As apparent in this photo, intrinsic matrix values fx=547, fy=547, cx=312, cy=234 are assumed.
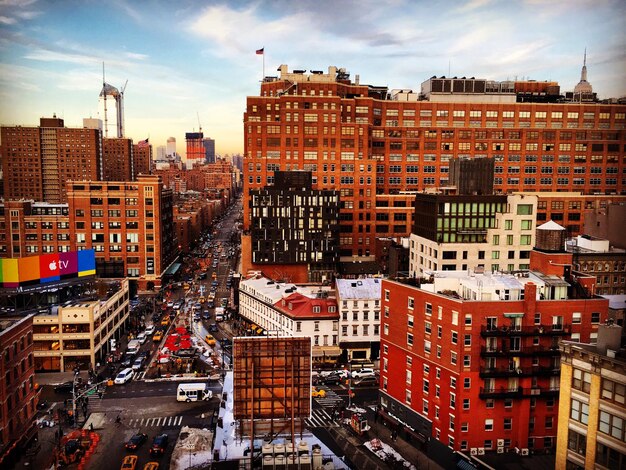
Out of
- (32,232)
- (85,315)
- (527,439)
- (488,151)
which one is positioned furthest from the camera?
(488,151)

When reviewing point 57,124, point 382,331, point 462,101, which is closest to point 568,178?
point 462,101

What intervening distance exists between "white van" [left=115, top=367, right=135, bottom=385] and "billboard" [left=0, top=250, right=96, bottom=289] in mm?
16738

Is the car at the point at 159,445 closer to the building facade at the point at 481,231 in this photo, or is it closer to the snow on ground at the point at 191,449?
the snow on ground at the point at 191,449

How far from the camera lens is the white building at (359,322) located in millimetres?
69438

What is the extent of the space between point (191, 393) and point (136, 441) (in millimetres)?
10474

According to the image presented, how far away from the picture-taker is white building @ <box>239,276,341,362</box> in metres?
69.6

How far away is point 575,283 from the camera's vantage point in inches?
1874

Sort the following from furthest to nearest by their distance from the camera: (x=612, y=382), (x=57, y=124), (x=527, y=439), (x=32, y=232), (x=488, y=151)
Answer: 1. (x=57, y=124)
2. (x=488, y=151)
3. (x=32, y=232)
4. (x=527, y=439)
5. (x=612, y=382)

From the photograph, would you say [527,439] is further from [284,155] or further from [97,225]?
[97,225]

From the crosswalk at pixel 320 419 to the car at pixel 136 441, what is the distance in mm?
14958

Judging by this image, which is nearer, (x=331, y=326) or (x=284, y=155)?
(x=331, y=326)

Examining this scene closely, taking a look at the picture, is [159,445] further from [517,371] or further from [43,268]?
[43,268]

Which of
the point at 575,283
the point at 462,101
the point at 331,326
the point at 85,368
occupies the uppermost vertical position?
the point at 462,101

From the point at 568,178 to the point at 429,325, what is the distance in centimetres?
8998
